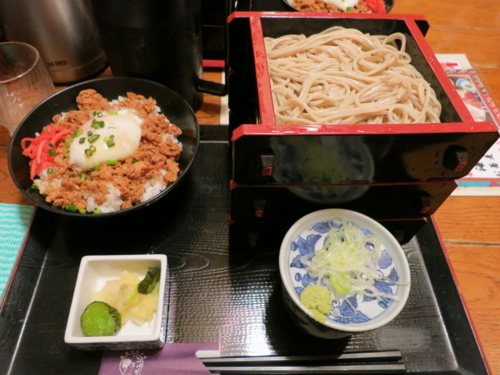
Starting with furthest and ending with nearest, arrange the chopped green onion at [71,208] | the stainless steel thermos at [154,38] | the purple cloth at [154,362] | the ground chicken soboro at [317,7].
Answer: the ground chicken soboro at [317,7] → the stainless steel thermos at [154,38] → the chopped green onion at [71,208] → the purple cloth at [154,362]

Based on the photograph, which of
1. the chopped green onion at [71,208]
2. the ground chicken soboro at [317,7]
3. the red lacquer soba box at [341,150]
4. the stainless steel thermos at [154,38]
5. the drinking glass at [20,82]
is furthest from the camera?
the ground chicken soboro at [317,7]

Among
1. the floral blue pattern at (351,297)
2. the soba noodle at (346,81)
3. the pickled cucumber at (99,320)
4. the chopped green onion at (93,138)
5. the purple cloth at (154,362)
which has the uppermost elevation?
the soba noodle at (346,81)

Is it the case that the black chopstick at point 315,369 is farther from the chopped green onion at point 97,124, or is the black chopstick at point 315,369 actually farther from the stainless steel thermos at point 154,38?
the stainless steel thermos at point 154,38

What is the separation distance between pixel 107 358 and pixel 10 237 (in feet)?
1.93

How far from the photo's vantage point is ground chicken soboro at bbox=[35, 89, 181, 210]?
1139mm

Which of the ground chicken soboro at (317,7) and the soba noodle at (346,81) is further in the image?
the ground chicken soboro at (317,7)

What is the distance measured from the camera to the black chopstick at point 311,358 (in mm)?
1009

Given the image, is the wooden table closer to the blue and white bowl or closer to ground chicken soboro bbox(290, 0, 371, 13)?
the blue and white bowl

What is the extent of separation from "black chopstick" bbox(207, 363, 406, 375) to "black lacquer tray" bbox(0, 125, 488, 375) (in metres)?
0.05

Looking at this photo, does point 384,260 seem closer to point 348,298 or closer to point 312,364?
point 348,298

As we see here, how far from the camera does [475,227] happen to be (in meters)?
1.33

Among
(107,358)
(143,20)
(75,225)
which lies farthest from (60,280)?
(143,20)

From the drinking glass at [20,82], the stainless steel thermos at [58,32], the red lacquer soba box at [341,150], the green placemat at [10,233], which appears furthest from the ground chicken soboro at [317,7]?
the green placemat at [10,233]

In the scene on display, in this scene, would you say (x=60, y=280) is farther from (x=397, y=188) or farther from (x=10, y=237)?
(x=397, y=188)
